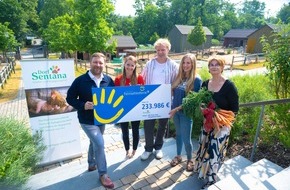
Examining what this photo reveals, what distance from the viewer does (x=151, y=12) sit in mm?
55281

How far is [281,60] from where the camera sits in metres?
3.94

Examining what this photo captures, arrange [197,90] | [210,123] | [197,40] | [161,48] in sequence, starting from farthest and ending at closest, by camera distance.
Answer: [197,40]
[161,48]
[197,90]
[210,123]

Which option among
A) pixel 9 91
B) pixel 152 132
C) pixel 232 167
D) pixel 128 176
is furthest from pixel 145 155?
pixel 9 91

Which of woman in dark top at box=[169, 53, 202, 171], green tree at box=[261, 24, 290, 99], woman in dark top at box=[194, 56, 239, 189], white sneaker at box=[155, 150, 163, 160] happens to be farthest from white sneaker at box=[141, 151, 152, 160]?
green tree at box=[261, 24, 290, 99]

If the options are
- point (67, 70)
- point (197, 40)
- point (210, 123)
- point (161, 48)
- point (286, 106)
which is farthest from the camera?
point (197, 40)

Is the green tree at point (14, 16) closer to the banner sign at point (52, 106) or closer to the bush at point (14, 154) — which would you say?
the banner sign at point (52, 106)

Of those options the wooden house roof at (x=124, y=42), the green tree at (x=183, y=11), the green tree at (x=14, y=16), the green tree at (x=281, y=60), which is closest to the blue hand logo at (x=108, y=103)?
the green tree at (x=281, y=60)

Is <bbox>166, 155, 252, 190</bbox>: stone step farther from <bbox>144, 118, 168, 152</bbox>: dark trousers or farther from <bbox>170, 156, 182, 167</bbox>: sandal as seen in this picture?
<bbox>144, 118, 168, 152</bbox>: dark trousers

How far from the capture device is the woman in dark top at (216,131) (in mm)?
2684

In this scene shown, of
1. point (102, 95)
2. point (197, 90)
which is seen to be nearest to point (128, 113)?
point (102, 95)

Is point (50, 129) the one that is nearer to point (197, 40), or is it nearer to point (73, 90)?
point (73, 90)

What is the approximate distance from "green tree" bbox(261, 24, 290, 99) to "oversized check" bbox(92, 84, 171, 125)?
221 centimetres

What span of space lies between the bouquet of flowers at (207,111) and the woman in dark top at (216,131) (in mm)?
75

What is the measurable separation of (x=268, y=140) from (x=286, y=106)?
68cm
